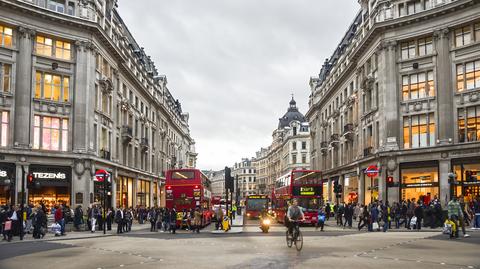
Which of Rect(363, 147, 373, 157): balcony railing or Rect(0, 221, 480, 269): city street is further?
Rect(363, 147, 373, 157): balcony railing

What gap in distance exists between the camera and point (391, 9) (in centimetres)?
4594

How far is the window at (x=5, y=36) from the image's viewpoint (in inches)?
1540

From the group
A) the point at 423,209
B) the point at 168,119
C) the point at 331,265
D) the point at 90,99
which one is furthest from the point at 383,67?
the point at 168,119

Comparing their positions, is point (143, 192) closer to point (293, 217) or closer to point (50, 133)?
point (50, 133)

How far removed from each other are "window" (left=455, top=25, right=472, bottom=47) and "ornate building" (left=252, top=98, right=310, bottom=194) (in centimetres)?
8081

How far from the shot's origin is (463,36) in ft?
136

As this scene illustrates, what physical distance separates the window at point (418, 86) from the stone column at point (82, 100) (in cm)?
2575

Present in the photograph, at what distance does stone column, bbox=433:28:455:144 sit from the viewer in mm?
41750

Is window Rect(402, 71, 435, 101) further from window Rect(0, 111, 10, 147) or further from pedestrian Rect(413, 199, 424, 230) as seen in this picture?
window Rect(0, 111, 10, 147)

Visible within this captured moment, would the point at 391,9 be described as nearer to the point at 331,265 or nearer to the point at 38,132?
the point at 38,132

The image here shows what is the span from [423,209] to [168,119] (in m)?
61.4

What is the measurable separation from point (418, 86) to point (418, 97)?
0.89 meters

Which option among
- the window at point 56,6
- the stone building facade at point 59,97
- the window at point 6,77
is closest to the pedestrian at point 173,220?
the stone building facade at point 59,97

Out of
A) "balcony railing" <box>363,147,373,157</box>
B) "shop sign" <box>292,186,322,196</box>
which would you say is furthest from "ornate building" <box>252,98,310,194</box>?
"shop sign" <box>292,186,322,196</box>
